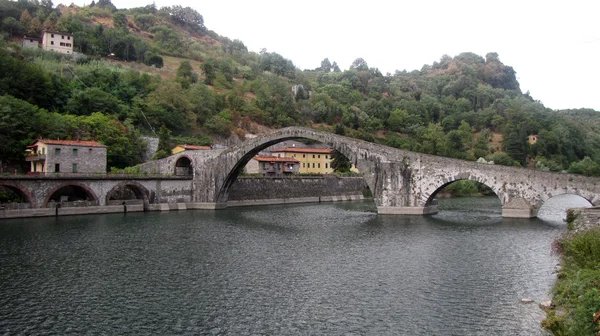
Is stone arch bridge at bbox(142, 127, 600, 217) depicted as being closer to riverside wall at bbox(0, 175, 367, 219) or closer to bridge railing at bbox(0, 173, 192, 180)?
riverside wall at bbox(0, 175, 367, 219)

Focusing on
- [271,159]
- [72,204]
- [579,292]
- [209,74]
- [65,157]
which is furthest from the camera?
[209,74]

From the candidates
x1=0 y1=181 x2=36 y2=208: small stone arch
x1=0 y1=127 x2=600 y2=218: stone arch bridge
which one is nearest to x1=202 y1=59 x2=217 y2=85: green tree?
x1=0 y1=127 x2=600 y2=218: stone arch bridge

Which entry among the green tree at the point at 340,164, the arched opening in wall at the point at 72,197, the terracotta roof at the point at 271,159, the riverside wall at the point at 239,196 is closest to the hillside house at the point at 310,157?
the green tree at the point at 340,164

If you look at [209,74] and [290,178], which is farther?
[209,74]

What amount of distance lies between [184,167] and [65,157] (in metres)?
16.3

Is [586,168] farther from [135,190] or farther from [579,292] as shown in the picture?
[579,292]

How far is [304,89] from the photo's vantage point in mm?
122938

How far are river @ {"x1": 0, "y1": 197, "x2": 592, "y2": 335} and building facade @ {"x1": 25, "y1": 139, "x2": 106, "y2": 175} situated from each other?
1102 centimetres

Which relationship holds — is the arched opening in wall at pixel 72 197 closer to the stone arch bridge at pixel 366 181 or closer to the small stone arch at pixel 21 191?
the stone arch bridge at pixel 366 181

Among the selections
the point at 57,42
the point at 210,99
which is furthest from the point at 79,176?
the point at 57,42

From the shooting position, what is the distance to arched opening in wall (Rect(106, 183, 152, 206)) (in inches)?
1794

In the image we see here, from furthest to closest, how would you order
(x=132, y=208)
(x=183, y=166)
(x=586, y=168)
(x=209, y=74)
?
1. (x=209, y=74)
2. (x=586, y=168)
3. (x=183, y=166)
4. (x=132, y=208)

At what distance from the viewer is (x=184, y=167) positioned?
2296 inches

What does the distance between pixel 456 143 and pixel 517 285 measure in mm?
88451
